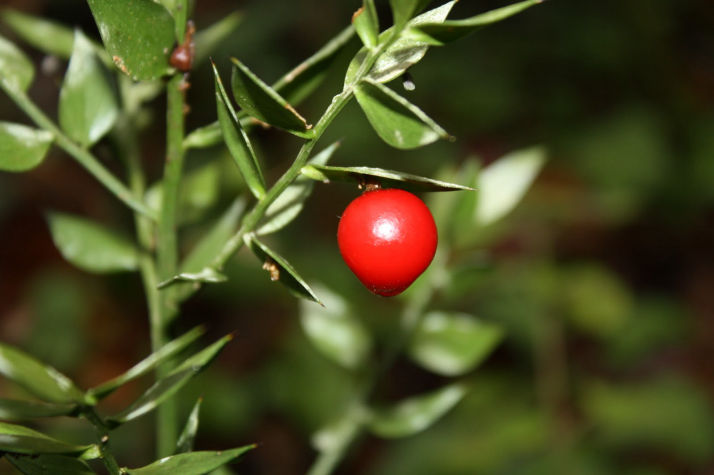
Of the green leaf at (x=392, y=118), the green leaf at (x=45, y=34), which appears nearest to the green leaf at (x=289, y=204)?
the green leaf at (x=392, y=118)

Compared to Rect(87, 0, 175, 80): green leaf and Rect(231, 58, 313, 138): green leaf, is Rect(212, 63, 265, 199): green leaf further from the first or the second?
Rect(87, 0, 175, 80): green leaf

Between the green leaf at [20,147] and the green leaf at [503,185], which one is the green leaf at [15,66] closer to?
the green leaf at [20,147]

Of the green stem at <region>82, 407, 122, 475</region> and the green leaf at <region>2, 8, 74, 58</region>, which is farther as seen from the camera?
the green leaf at <region>2, 8, 74, 58</region>

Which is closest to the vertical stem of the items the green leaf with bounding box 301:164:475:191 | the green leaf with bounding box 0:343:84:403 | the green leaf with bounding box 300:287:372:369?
the green leaf with bounding box 301:164:475:191

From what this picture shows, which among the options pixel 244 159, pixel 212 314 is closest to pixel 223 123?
pixel 244 159

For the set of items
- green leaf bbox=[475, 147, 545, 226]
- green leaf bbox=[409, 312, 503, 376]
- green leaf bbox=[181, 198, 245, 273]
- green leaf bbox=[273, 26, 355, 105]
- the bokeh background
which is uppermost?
green leaf bbox=[273, 26, 355, 105]
